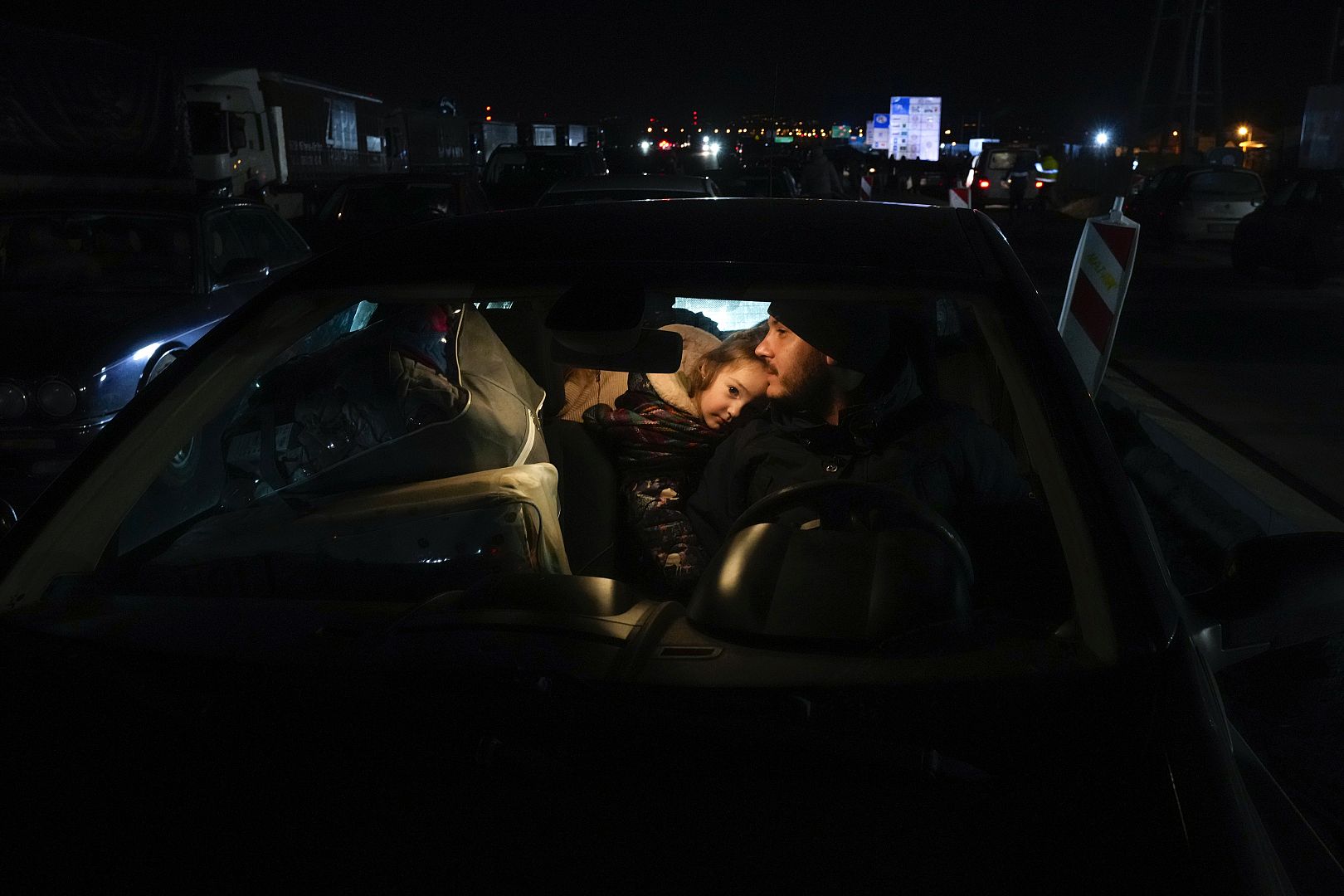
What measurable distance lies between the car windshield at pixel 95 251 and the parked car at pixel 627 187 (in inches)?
172

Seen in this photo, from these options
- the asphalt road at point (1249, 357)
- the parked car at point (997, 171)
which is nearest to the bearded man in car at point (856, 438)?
the asphalt road at point (1249, 357)

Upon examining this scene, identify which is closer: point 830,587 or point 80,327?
point 830,587

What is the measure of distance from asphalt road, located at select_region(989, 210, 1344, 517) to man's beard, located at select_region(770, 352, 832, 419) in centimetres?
393

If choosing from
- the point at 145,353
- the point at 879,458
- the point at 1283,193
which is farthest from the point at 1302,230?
the point at 879,458

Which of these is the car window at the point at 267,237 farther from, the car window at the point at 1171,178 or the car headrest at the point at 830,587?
the car window at the point at 1171,178

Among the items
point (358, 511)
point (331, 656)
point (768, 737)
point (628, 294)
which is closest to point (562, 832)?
point (768, 737)

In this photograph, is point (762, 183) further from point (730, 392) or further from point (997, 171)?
point (997, 171)

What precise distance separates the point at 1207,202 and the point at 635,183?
16679 mm

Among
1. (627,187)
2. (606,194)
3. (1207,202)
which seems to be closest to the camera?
(627,187)

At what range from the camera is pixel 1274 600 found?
1.79 m

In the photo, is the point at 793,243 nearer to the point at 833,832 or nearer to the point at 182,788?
the point at 833,832

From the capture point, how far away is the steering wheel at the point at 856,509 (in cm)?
197

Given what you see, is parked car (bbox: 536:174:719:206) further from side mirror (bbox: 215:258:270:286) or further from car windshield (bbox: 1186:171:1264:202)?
car windshield (bbox: 1186:171:1264:202)

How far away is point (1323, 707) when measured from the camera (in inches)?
156
